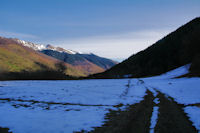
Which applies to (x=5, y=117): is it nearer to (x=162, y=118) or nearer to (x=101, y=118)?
(x=101, y=118)

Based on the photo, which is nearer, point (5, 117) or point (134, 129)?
point (134, 129)

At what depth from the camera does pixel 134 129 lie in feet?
28.2

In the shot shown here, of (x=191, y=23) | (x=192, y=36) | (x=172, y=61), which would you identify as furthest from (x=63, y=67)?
(x=191, y=23)

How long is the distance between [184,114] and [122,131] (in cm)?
649

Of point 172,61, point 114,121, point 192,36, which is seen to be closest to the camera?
point 114,121

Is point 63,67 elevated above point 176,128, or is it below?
above

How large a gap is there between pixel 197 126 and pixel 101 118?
6087mm

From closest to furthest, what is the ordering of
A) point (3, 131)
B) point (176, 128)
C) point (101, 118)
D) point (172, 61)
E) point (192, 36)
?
point (3, 131), point (176, 128), point (101, 118), point (192, 36), point (172, 61)

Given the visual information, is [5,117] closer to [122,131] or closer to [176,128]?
[122,131]

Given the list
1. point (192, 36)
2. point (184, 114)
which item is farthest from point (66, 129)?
point (192, 36)

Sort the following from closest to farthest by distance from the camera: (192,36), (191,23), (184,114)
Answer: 1. (184,114)
2. (192,36)
3. (191,23)

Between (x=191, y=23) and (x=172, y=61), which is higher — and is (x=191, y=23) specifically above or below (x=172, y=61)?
above

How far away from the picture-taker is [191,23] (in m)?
150

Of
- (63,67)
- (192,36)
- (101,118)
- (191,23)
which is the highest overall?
(191,23)
